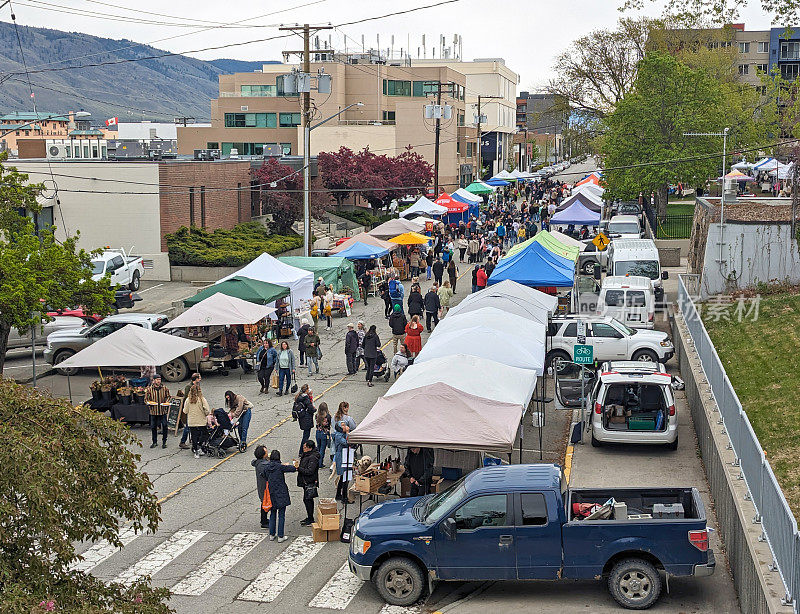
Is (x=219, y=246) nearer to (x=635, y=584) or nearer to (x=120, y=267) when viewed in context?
(x=120, y=267)

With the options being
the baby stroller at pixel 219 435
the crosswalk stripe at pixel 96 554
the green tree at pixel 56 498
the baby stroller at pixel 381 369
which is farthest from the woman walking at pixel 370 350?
the green tree at pixel 56 498

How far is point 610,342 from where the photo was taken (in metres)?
25.2

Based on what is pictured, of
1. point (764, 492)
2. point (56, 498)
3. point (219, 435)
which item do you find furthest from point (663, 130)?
point (56, 498)

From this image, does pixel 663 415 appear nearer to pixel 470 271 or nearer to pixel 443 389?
pixel 443 389

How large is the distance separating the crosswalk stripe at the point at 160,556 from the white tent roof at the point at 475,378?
381 centimetres

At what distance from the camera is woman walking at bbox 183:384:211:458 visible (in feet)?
62.8

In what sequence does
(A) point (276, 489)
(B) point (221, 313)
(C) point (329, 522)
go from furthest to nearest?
1. (B) point (221, 313)
2. (C) point (329, 522)
3. (A) point (276, 489)

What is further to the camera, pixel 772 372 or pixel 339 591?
pixel 772 372

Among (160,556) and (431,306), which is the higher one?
(431,306)

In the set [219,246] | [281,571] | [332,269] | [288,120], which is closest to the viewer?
[281,571]

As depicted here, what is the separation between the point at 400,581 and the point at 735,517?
426 centimetres

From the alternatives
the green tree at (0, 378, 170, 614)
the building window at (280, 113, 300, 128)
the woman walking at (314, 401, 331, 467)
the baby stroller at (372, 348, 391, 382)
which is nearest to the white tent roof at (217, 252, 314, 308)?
the baby stroller at (372, 348, 391, 382)

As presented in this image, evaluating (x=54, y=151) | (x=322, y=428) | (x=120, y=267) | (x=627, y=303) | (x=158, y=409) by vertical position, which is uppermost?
(x=54, y=151)

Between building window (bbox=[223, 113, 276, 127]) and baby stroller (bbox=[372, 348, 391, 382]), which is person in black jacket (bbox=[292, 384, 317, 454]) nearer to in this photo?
baby stroller (bbox=[372, 348, 391, 382])
